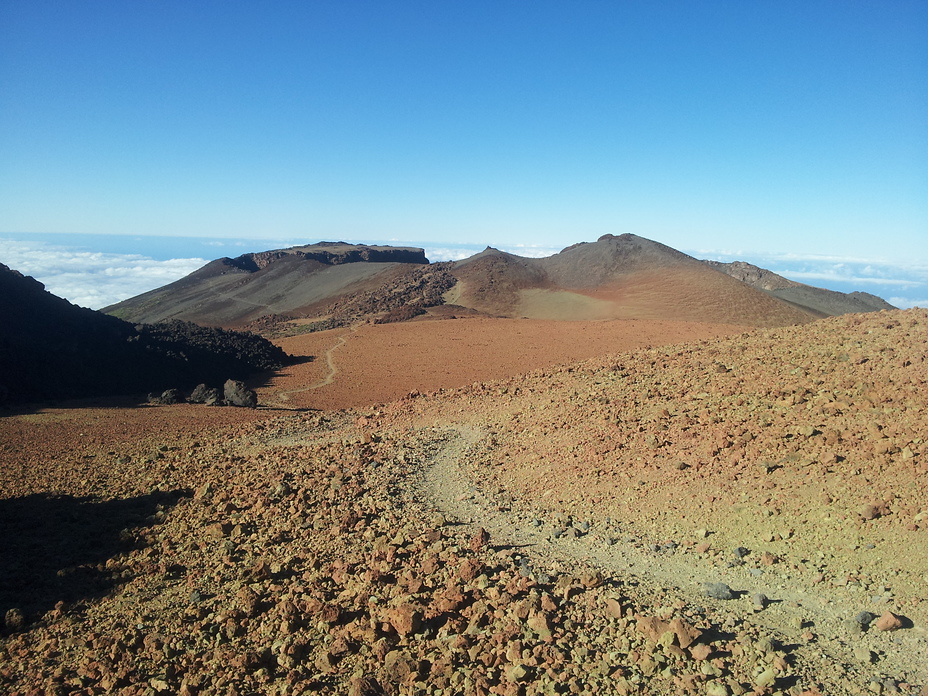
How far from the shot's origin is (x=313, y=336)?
1103 inches

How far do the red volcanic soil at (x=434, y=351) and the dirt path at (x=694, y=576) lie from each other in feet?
29.6

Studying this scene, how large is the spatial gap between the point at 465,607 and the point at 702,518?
2707 mm

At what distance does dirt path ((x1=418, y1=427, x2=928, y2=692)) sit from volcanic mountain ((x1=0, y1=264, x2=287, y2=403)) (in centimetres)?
1196

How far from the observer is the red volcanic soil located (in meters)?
17.4

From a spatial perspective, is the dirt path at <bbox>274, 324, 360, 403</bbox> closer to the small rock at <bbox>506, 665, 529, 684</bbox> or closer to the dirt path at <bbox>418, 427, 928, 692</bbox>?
the dirt path at <bbox>418, 427, 928, 692</bbox>

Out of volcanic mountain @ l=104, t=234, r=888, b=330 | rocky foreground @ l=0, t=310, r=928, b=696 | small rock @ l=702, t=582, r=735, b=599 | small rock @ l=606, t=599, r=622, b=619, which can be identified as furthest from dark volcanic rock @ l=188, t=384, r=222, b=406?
volcanic mountain @ l=104, t=234, r=888, b=330

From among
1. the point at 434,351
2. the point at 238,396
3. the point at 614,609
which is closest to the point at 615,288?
the point at 434,351

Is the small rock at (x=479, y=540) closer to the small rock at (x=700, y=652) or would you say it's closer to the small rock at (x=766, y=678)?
the small rock at (x=700, y=652)

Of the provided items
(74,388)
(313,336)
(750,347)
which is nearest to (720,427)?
(750,347)

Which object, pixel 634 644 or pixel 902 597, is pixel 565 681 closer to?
pixel 634 644

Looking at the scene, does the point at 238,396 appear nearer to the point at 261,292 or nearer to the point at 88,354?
the point at 88,354

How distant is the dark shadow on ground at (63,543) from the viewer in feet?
16.9

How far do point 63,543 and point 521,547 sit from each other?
15.6 ft

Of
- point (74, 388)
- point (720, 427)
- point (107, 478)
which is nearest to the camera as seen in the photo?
point (720, 427)
